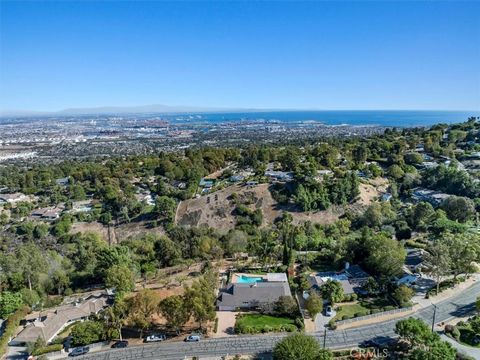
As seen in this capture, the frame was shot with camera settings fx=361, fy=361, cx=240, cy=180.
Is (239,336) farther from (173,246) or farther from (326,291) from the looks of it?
(173,246)

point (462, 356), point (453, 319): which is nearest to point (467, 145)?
point (453, 319)

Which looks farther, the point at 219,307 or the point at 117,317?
the point at 219,307

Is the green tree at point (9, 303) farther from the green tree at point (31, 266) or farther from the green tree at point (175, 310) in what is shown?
the green tree at point (175, 310)

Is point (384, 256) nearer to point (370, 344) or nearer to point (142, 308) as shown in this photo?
point (370, 344)

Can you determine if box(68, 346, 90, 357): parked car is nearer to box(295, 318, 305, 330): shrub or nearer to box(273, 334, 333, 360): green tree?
box(273, 334, 333, 360): green tree

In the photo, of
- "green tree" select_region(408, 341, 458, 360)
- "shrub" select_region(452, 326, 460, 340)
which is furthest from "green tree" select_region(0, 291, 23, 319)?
"shrub" select_region(452, 326, 460, 340)

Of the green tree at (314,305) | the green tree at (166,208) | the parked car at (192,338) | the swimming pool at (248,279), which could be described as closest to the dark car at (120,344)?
the parked car at (192,338)
